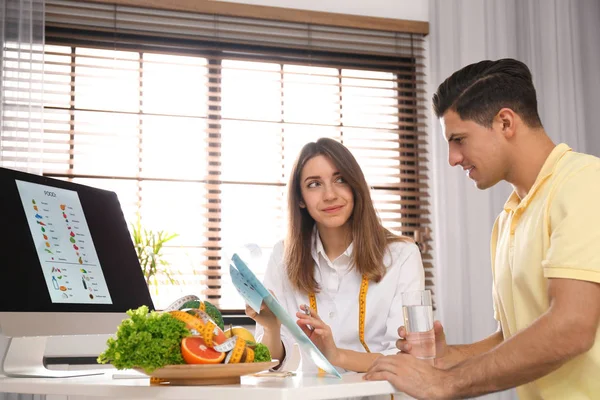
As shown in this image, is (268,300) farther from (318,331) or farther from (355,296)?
(355,296)

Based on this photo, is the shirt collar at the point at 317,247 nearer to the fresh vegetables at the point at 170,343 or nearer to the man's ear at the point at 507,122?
the man's ear at the point at 507,122

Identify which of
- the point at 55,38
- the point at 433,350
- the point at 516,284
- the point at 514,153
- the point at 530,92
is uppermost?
the point at 55,38

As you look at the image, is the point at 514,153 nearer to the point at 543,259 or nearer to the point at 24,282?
the point at 543,259

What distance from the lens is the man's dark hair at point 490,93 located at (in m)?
1.64

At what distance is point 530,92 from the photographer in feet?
5.46

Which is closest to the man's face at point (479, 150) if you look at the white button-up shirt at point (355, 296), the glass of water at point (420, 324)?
the glass of water at point (420, 324)

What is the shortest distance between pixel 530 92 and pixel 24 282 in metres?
1.17

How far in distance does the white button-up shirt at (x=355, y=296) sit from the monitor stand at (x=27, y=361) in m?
0.62

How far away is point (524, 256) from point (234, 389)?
29.2 inches

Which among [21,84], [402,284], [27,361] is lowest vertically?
[27,361]

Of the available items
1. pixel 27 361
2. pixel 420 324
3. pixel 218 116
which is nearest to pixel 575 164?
pixel 420 324

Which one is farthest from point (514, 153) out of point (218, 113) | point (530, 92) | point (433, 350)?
point (218, 113)

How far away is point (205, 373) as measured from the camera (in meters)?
1.13

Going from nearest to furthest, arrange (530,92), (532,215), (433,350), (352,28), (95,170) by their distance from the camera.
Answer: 1. (433,350)
2. (532,215)
3. (530,92)
4. (95,170)
5. (352,28)
